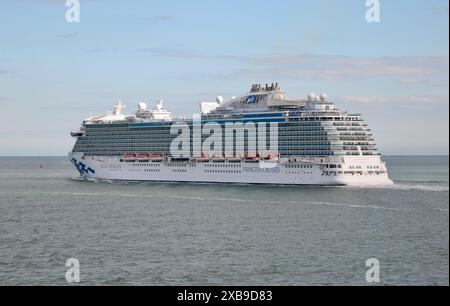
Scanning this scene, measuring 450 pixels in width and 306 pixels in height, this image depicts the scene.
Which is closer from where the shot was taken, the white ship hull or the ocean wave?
the ocean wave

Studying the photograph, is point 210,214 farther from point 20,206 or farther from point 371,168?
point 371,168

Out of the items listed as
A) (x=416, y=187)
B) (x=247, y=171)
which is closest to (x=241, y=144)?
(x=247, y=171)

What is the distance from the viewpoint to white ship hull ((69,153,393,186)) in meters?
76.1

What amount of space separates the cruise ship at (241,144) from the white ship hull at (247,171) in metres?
0.10

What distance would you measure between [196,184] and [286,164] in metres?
12.0

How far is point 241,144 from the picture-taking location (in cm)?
8538

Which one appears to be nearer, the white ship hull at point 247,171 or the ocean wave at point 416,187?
the ocean wave at point 416,187

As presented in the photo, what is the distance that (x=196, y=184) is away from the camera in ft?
285

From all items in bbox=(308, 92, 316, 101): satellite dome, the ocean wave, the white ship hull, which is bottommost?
the ocean wave

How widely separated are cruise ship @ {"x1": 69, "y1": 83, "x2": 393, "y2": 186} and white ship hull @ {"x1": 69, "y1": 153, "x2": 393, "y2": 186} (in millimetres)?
100

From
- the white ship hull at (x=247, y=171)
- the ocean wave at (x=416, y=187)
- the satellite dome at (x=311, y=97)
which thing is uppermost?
the satellite dome at (x=311, y=97)

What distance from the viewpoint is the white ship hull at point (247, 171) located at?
76.1m

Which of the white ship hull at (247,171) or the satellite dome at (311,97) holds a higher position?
the satellite dome at (311,97)

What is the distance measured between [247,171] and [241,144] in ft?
13.0
